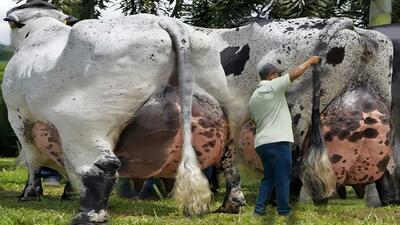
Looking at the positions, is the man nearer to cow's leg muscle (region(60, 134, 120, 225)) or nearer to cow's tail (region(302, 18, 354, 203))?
cow's tail (region(302, 18, 354, 203))

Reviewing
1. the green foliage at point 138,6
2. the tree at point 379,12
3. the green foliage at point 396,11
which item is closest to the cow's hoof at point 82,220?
the tree at point 379,12

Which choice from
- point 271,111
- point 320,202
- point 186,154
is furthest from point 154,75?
point 320,202

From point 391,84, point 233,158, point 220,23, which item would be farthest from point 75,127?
point 220,23

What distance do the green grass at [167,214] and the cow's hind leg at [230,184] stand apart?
0.10 meters

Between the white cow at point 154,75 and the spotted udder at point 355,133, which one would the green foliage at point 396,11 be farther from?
the spotted udder at point 355,133

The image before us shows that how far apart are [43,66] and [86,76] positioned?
17.0 inches

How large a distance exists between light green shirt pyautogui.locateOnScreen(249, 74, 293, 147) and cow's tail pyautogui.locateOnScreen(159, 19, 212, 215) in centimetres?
52

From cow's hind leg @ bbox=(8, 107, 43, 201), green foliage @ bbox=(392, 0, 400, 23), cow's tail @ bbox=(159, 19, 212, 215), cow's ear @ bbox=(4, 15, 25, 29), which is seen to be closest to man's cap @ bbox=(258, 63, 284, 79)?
cow's tail @ bbox=(159, 19, 212, 215)

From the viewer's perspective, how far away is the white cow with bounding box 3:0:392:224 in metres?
4.52

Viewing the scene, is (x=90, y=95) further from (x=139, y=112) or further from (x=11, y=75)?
(x=11, y=75)

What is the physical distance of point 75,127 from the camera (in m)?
4.52

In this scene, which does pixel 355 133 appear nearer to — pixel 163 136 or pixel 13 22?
pixel 163 136

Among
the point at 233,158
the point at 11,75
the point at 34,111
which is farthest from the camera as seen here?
the point at 233,158

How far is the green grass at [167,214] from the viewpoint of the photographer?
4.77 m
